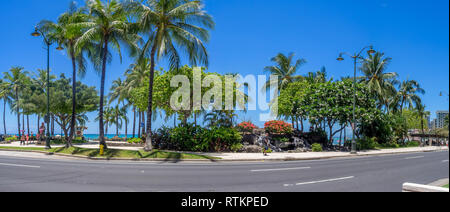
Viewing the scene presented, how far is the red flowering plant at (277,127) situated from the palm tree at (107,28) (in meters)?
13.8

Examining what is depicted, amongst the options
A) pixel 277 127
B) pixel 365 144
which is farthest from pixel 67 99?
pixel 365 144

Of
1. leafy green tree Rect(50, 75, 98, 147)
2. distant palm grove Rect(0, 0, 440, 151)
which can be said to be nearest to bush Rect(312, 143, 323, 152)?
distant palm grove Rect(0, 0, 440, 151)

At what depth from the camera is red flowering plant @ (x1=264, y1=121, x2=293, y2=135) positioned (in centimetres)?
Answer: 2492

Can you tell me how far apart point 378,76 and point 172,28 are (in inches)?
1269

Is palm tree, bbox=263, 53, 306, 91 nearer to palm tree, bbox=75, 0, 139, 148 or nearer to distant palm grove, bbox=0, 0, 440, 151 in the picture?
distant palm grove, bbox=0, 0, 440, 151

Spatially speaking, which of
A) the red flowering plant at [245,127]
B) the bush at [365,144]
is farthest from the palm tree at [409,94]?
the red flowering plant at [245,127]

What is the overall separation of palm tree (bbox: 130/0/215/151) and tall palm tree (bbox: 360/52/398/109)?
93.2ft
